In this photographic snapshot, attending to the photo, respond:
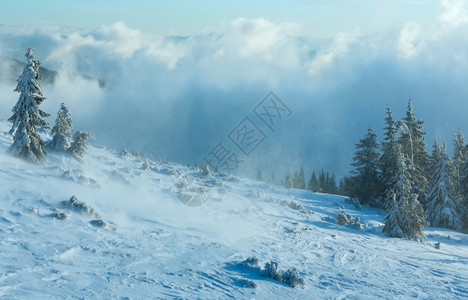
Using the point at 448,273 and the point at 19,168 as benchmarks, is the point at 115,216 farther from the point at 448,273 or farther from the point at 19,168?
the point at 448,273

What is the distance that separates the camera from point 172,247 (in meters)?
13.8

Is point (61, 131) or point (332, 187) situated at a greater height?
point (61, 131)

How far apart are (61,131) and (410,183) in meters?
28.6

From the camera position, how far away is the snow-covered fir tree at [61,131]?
22.8 m

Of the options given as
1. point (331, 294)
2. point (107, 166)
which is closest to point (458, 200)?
point (331, 294)

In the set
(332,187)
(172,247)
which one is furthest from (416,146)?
(332,187)

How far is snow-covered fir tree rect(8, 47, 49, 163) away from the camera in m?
19.6

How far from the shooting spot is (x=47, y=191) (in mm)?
15938

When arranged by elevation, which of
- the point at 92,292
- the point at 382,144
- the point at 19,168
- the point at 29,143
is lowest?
the point at 92,292

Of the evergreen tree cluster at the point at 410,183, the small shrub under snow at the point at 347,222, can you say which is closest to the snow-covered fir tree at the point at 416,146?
the evergreen tree cluster at the point at 410,183

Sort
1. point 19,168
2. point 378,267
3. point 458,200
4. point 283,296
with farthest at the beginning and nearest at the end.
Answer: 1. point 458,200
2. point 19,168
3. point 378,267
4. point 283,296

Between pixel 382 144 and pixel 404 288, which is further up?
pixel 382 144

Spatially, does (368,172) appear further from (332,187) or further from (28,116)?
(332,187)

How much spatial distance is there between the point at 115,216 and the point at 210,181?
13721 mm
